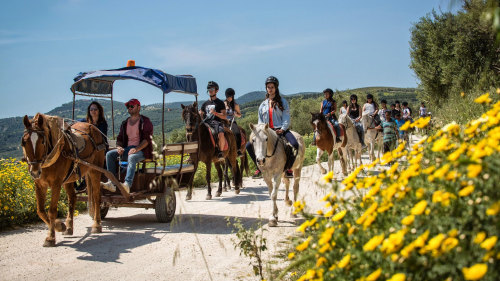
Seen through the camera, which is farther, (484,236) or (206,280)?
(206,280)

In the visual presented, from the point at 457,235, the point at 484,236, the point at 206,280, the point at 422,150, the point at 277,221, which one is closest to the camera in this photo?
the point at 484,236

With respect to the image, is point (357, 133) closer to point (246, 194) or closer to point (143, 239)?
point (246, 194)

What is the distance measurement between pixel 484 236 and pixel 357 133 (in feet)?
51.2

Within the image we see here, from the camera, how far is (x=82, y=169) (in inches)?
330

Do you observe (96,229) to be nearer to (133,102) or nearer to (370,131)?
(133,102)

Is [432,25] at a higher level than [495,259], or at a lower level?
higher

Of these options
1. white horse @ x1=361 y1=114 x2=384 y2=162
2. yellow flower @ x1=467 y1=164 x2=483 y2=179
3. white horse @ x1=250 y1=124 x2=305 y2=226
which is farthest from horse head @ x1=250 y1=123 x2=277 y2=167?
white horse @ x1=361 y1=114 x2=384 y2=162

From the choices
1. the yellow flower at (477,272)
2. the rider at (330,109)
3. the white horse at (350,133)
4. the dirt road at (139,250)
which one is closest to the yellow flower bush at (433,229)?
the yellow flower at (477,272)

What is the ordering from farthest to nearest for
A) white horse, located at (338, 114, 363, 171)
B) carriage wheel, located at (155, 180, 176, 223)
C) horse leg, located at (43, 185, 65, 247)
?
white horse, located at (338, 114, 363, 171)
carriage wheel, located at (155, 180, 176, 223)
horse leg, located at (43, 185, 65, 247)

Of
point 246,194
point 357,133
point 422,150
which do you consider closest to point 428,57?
point 357,133

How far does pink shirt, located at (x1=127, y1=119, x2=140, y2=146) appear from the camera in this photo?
926cm

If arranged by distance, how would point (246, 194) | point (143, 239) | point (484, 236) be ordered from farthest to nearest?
point (246, 194)
point (143, 239)
point (484, 236)

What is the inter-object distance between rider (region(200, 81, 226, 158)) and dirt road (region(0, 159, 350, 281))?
3.03 metres

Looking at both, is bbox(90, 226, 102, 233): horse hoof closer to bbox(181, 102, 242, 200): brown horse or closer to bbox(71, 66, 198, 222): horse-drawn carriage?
bbox(71, 66, 198, 222): horse-drawn carriage
